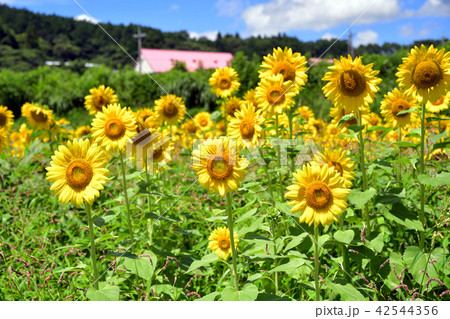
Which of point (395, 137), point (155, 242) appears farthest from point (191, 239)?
point (395, 137)

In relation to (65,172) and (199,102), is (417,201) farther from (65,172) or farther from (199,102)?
(199,102)

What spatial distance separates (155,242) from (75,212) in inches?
57.5

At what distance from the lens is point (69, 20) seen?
14.3 ft

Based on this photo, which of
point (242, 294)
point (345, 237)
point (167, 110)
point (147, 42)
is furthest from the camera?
point (167, 110)

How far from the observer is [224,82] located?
16.5 feet

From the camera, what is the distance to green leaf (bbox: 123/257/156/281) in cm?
274

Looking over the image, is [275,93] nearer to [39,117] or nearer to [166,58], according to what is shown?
[166,58]

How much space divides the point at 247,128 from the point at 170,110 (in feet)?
5.49

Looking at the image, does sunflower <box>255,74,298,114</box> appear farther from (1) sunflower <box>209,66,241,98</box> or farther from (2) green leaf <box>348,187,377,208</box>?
(1) sunflower <box>209,66,241,98</box>

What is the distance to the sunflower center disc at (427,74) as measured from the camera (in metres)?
2.91

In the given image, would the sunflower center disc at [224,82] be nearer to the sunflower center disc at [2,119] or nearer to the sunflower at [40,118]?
the sunflower at [40,118]

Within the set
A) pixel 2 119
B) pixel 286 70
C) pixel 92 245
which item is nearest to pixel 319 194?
pixel 92 245

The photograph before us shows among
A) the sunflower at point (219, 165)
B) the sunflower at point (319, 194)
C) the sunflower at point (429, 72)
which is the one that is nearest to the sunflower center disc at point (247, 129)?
the sunflower at point (219, 165)

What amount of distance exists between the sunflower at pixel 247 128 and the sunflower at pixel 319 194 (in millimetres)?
975
